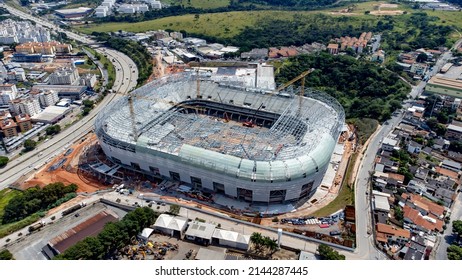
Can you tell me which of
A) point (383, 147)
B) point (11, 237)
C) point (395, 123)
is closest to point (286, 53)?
point (395, 123)

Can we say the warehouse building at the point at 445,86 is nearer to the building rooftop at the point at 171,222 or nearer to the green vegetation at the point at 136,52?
the building rooftop at the point at 171,222

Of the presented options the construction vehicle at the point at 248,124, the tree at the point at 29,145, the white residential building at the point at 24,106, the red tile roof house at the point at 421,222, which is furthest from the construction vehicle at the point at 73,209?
the red tile roof house at the point at 421,222

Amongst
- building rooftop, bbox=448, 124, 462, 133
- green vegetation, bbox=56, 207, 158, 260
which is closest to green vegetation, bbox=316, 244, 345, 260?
green vegetation, bbox=56, 207, 158, 260

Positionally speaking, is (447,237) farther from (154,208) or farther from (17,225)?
(17,225)

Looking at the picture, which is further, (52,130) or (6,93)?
(6,93)

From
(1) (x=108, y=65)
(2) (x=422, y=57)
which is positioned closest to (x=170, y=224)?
(1) (x=108, y=65)

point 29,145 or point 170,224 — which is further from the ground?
point 29,145
